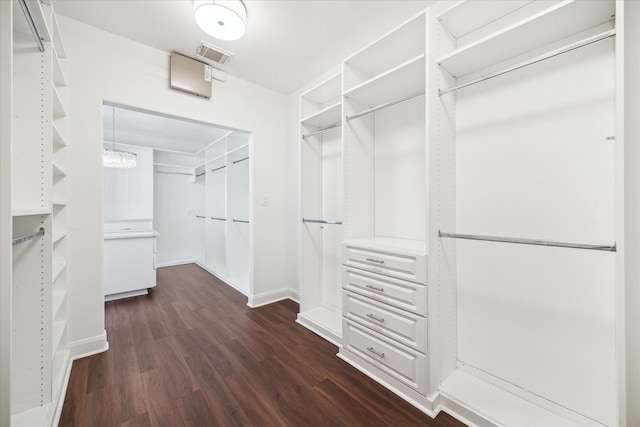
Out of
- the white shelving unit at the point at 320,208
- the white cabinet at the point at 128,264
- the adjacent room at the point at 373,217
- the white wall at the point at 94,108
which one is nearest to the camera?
the adjacent room at the point at 373,217

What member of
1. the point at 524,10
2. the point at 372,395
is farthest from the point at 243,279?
the point at 524,10

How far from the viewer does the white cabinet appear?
3.35m

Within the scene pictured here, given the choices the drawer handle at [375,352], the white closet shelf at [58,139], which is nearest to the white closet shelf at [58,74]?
the white closet shelf at [58,139]

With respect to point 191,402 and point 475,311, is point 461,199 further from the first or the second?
point 191,402

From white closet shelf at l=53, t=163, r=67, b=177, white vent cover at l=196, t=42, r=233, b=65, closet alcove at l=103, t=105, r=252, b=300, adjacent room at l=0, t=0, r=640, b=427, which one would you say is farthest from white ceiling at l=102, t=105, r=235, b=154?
white closet shelf at l=53, t=163, r=67, b=177

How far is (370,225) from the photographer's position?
7.59 ft

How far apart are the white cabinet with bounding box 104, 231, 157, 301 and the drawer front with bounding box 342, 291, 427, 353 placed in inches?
121

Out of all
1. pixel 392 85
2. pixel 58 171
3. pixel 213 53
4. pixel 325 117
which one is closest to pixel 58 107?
pixel 58 171

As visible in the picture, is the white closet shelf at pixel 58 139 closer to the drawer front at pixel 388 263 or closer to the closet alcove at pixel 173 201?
the closet alcove at pixel 173 201

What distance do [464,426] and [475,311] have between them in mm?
661

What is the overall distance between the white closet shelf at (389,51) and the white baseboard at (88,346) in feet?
9.84

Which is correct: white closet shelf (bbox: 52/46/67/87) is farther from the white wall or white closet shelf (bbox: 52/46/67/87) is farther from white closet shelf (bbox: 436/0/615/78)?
white closet shelf (bbox: 436/0/615/78)

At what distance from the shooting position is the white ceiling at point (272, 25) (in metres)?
1.91

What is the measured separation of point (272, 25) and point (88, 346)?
3.12 metres
